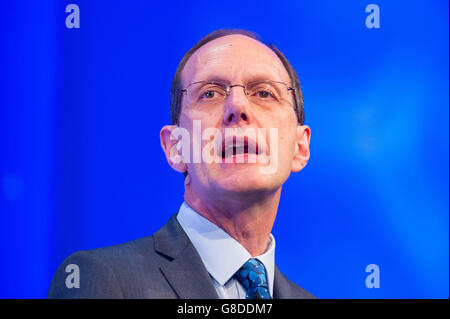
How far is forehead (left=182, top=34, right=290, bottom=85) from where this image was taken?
2059 mm

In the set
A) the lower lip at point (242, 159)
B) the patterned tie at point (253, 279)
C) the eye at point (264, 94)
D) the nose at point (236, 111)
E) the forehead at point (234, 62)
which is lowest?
the patterned tie at point (253, 279)

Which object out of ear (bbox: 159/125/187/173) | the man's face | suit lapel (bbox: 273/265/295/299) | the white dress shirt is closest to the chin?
the man's face

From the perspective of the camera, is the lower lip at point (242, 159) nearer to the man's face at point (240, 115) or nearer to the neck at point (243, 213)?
the man's face at point (240, 115)

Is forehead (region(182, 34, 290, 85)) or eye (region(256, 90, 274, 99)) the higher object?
forehead (region(182, 34, 290, 85))

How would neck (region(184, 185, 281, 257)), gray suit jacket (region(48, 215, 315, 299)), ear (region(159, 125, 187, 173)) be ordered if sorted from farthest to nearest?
ear (region(159, 125, 187, 173)), neck (region(184, 185, 281, 257)), gray suit jacket (region(48, 215, 315, 299))

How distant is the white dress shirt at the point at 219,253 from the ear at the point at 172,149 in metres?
0.19

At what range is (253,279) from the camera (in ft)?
6.29

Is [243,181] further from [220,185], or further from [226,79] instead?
[226,79]

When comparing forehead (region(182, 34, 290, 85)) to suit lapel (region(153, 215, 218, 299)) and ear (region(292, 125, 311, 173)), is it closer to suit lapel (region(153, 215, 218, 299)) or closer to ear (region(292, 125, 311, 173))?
ear (region(292, 125, 311, 173))

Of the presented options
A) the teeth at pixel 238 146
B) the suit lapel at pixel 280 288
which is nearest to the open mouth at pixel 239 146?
the teeth at pixel 238 146

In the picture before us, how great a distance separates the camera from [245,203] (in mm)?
1987

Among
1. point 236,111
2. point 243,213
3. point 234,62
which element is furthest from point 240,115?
point 243,213

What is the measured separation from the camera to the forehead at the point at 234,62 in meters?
2.06
